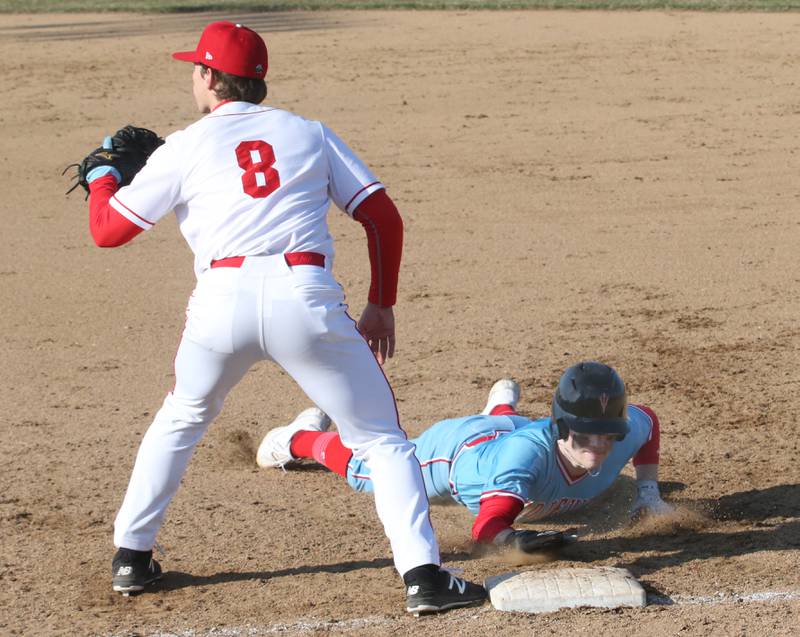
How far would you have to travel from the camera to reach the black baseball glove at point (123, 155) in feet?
13.9

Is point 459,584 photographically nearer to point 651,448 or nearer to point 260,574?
point 260,574

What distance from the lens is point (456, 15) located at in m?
17.1

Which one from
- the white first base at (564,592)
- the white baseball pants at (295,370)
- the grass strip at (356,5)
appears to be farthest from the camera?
the grass strip at (356,5)

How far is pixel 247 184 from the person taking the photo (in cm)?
382

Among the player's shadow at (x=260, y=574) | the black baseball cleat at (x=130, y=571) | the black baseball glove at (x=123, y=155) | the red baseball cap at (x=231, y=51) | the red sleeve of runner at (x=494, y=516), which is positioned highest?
the red baseball cap at (x=231, y=51)

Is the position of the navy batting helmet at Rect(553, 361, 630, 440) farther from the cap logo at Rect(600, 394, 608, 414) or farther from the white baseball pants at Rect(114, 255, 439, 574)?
the white baseball pants at Rect(114, 255, 439, 574)

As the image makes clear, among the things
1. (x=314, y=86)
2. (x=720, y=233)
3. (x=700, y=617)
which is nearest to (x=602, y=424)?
(x=700, y=617)

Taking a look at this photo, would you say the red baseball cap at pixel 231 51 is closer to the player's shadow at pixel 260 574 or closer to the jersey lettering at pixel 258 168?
the jersey lettering at pixel 258 168

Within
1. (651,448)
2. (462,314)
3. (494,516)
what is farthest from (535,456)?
(462,314)

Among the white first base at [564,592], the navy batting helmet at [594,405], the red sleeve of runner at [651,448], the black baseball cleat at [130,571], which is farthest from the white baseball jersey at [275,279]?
the red sleeve of runner at [651,448]

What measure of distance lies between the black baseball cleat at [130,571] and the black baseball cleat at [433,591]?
36.1 inches

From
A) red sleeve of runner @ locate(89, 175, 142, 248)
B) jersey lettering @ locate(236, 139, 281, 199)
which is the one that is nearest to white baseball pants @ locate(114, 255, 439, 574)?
jersey lettering @ locate(236, 139, 281, 199)

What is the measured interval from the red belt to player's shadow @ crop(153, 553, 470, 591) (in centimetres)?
116

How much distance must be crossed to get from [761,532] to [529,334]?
249cm
